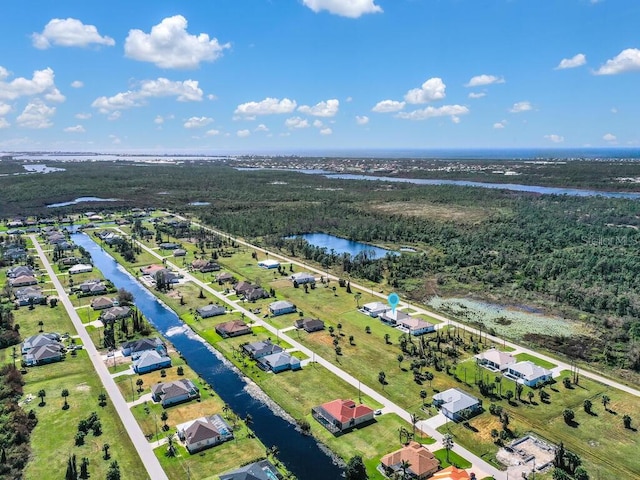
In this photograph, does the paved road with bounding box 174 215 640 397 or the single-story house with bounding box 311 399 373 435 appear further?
the paved road with bounding box 174 215 640 397

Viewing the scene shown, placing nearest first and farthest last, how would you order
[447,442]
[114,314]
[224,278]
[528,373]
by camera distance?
[447,442], [528,373], [114,314], [224,278]

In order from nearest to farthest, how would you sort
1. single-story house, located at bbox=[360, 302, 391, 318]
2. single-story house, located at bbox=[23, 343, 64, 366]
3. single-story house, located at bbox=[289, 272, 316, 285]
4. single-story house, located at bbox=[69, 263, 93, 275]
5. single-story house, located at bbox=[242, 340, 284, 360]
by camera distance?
single-story house, located at bbox=[23, 343, 64, 366], single-story house, located at bbox=[242, 340, 284, 360], single-story house, located at bbox=[360, 302, 391, 318], single-story house, located at bbox=[289, 272, 316, 285], single-story house, located at bbox=[69, 263, 93, 275]

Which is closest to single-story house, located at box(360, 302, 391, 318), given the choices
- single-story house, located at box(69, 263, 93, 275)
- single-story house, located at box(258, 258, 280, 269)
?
single-story house, located at box(258, 258, 280, 269)

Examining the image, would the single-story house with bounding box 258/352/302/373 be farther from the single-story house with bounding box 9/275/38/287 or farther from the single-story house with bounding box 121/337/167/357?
the single-story house with bounding box 9/275/38/287

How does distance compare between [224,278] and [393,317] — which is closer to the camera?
[393,317]

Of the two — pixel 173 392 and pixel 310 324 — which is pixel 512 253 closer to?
pixel 310 324

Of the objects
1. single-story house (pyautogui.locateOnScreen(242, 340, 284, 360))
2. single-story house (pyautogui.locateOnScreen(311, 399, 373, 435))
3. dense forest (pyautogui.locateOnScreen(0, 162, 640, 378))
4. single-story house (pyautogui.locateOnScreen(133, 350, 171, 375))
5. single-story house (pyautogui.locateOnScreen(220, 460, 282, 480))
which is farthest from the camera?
dense forest (pyautogui.locateOnScreen(0, 162, 640, 378))

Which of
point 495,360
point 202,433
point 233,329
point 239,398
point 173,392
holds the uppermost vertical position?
point 495,360

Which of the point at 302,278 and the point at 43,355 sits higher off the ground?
the point at 302,278

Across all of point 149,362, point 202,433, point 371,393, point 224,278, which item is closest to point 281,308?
point 224,278
